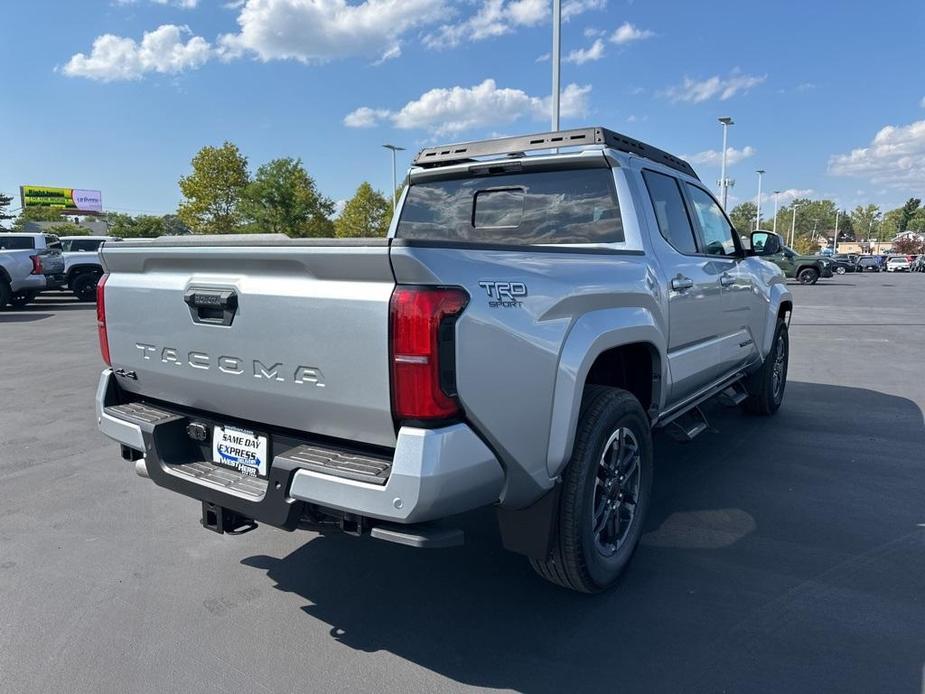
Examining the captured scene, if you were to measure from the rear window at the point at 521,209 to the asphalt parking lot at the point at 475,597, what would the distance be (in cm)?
169

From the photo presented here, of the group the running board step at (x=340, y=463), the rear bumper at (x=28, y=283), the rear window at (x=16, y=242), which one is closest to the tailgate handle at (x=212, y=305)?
the running board step at (x=340, y=463)

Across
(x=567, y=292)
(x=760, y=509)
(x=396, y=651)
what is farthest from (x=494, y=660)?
(x=760, y=509)

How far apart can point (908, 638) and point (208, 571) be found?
3.11 metres

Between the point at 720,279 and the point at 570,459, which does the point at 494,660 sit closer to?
the point at 570,459

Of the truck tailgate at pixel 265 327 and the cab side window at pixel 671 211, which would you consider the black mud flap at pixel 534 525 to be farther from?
the cab side window at pixel 671 211

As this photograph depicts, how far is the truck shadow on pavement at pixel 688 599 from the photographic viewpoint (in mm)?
2484

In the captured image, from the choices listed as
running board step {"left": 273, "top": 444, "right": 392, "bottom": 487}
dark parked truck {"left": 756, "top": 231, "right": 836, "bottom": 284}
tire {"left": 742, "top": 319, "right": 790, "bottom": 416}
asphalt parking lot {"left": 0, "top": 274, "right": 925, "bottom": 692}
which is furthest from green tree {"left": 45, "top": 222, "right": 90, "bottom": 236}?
running board step {"left": 273, "top": 444, "right": 392, "bottom": 487}

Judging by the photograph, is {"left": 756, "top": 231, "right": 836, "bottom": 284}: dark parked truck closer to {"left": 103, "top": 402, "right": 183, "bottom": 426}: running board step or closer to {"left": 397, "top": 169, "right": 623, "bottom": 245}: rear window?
{"left": 397, "top": 169, "right": 623, "bottom": 245}: rear window

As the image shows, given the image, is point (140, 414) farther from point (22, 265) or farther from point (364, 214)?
point (364, 214)

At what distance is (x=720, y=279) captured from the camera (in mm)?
4473

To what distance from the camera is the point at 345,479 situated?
2180mm

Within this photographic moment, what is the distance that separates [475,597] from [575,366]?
1208 mm

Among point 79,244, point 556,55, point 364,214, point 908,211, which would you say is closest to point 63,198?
point 364,214

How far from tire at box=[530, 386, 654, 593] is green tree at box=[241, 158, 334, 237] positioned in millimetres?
37914
